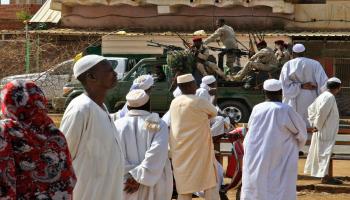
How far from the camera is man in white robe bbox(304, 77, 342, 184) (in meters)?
12.2

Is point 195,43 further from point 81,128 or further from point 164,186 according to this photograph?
point 81,128

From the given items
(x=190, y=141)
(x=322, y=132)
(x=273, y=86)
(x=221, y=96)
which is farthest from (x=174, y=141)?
(x=221, y=96)

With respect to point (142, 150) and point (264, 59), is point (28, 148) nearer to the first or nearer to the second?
point (142, 150)

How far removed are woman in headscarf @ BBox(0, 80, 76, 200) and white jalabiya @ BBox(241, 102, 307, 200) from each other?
A: 4558 millimetres

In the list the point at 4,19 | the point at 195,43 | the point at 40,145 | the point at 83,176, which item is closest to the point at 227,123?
the point at 83,176

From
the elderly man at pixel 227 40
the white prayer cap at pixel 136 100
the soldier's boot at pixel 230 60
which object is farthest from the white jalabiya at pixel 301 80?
the soldier's boot at pixel 230 60

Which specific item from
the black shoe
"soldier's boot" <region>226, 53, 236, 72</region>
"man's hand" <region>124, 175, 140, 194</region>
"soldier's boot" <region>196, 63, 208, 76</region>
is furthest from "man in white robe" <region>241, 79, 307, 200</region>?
"soldier's boot" <region>226, 53, 236, 72</region>

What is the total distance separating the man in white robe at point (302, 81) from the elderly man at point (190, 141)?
3.86 m

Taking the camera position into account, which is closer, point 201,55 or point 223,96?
point 201,55

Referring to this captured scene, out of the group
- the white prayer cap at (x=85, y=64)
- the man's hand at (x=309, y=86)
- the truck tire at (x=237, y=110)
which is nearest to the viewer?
the white prayer cap at (x=85, y=64)

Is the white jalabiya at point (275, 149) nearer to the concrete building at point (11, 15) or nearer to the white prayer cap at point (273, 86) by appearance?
the white prayer cap at point (273, 86)

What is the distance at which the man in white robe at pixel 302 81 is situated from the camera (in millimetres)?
12945

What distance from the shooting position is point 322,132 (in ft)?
41.1

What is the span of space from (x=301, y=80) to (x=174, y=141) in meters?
4.20
